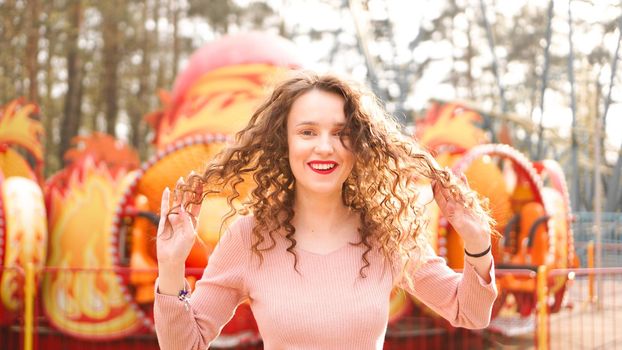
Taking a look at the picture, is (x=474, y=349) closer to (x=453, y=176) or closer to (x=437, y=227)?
(x=437, y=227)

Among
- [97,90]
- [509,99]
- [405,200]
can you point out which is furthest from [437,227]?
[509,99]

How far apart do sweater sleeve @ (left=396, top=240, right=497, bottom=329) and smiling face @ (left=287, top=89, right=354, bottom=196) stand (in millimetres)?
296

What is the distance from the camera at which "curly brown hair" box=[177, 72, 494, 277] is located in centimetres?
185

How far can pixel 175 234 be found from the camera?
5.72 feet

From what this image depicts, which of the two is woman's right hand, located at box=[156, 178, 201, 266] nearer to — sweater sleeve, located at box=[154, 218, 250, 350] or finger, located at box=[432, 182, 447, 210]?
sweater sleeve, located at box=[154, 218, 250, 350]

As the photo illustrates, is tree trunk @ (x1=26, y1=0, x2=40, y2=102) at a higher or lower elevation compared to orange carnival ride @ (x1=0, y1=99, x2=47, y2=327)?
higher

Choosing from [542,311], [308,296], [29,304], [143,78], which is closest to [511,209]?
[542,311]

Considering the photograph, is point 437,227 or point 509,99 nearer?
point 437,227

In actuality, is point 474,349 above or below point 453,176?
below

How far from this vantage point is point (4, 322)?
20.2 feet

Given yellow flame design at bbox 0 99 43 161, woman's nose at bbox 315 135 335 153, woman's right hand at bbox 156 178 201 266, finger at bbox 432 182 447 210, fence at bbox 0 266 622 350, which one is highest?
yellow flame design at bbox 0 99 43 161

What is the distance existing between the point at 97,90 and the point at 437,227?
19.1 meters

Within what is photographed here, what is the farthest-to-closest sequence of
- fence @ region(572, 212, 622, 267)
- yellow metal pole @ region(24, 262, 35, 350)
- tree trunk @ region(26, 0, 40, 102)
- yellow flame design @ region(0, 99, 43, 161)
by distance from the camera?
1. tree trunk @ region(26, 0, 40, 102)
2. fence @ region(572, 212, 622, 267)
3. yellow flame design @ region(0, 99, 43, 161)
4. yellow metal pole @ region(24, 262, 35, 350)

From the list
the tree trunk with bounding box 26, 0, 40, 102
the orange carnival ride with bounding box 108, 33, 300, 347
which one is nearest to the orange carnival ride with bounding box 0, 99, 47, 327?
the orange carnival ride with bounding box 108, 33, 300, 347
